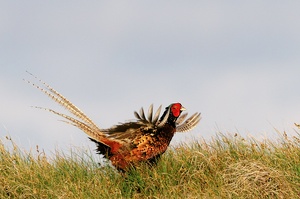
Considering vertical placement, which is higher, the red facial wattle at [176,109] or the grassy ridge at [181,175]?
the red facial wattle at [176,109]

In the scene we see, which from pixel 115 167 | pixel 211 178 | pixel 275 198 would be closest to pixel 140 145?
pixel 115 167

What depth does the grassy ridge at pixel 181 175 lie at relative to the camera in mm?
8492

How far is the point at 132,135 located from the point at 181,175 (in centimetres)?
91

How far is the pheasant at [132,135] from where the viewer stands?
8797 millimetres

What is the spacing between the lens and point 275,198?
8438 millimetres

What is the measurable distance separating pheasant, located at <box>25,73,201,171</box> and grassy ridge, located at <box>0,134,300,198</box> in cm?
23

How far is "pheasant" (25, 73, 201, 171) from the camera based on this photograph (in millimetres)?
8797

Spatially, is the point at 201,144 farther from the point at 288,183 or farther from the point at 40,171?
the point at 40,171

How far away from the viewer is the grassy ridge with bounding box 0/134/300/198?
8.49m

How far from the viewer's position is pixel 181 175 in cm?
901

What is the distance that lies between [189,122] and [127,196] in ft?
5.23

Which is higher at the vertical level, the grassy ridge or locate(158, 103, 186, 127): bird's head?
locate(158, 103, 186, 127): bird's head

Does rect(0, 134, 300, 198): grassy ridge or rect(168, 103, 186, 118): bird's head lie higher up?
rect(168, 103, 186, 118): bird's head

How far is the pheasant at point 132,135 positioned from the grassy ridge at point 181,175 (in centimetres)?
23
